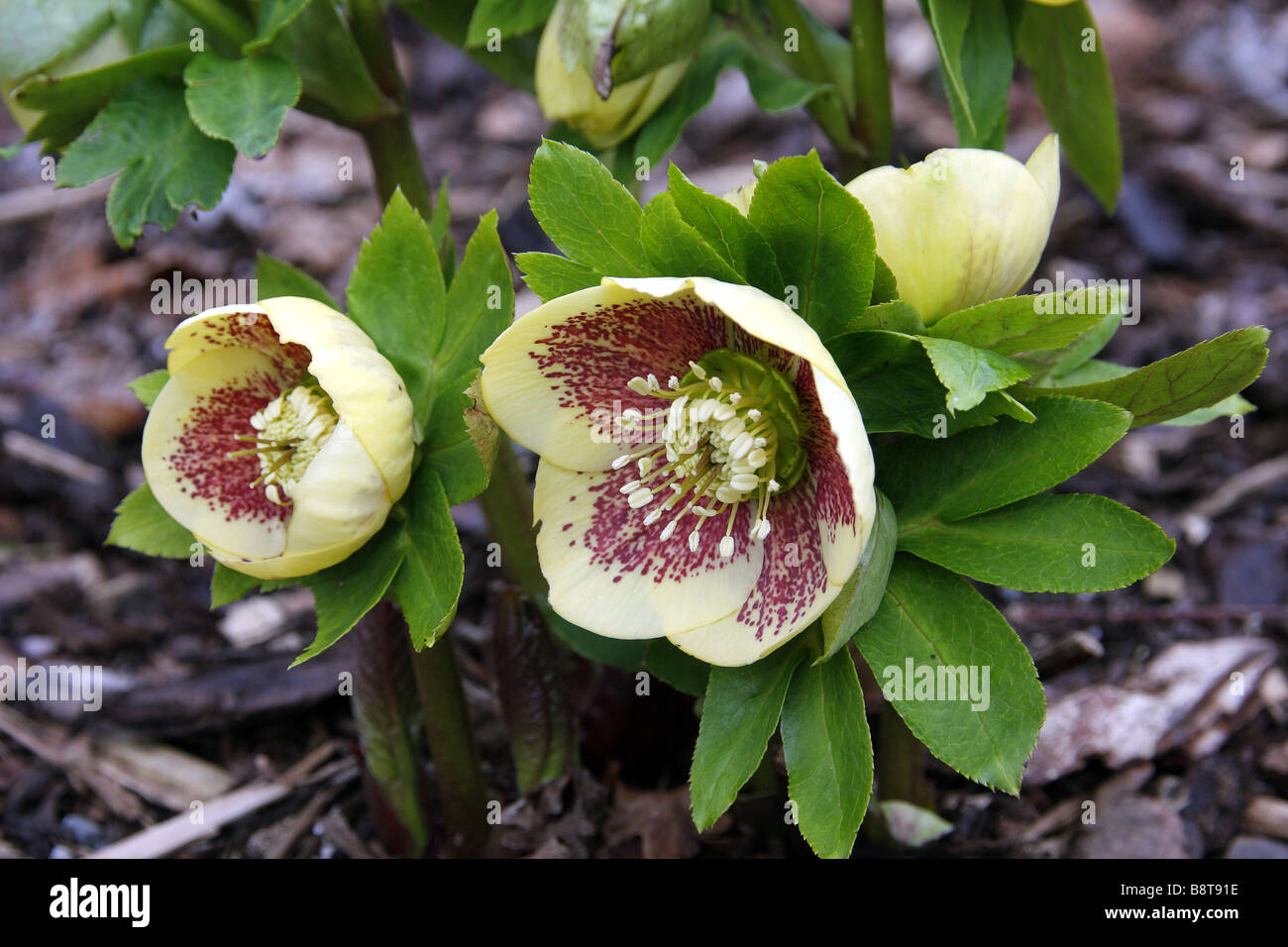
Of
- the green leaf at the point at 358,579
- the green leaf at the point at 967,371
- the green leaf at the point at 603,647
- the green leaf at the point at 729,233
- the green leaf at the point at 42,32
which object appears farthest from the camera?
the green leaf at the point at 603,647

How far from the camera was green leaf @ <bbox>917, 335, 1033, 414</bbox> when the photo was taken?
96cm

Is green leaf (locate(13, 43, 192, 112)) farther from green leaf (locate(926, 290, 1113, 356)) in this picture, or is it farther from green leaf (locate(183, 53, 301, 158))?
green leaf (locate(926, 290, 1113, 356))

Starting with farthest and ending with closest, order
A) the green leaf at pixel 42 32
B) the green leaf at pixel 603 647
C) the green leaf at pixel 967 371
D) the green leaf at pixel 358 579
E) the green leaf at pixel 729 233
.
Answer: the green leaf at pixel 603 647 < the green leaf at pixel 42 32 < the green leaf at pixel 358 579 < the green leaf at pixel 729 233 < the green leaf at pixel 967 371

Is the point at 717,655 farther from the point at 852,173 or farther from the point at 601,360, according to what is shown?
the point at 852,173

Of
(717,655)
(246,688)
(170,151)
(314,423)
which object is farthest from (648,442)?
(246,688)

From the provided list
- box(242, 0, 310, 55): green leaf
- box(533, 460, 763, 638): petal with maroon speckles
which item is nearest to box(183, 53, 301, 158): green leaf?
box(242, 0, 310, 55): green leaf

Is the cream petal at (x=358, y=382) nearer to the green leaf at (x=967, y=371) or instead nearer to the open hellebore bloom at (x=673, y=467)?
the open hellebore bloom at (x=673, y=467)

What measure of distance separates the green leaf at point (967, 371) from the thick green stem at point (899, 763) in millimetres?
506

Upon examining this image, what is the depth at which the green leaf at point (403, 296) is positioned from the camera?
126 cm

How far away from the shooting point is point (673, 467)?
116 cm

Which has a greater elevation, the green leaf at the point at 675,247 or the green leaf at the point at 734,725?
the green leaf at the point at 675,247

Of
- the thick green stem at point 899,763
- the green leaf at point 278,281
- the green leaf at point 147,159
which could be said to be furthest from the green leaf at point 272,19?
the thick green stem at point 899,763

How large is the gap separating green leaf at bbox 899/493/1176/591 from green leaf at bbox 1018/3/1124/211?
63 centimetres

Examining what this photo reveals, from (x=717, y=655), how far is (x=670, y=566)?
0.11 metres
